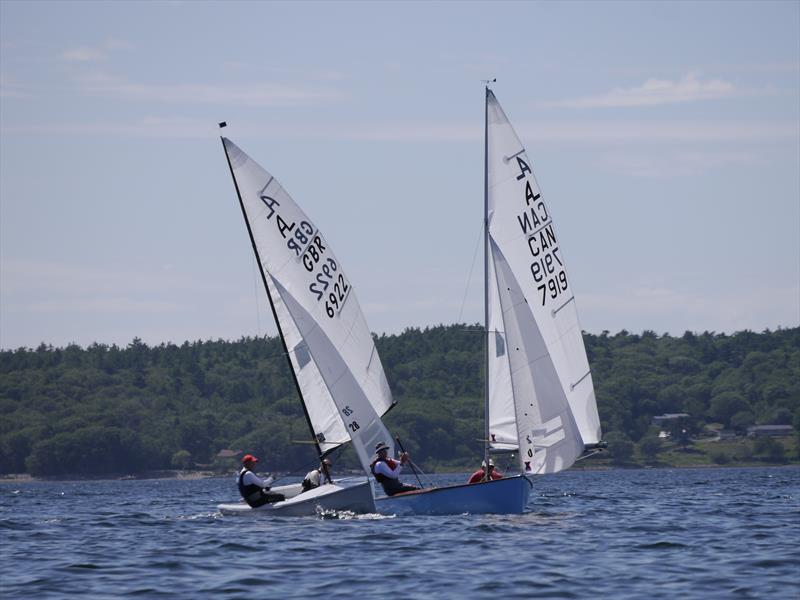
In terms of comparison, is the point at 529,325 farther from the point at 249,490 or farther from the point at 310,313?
the point at 249,490

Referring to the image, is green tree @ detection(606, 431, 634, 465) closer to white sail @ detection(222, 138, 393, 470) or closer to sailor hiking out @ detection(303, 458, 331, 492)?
white sail @ detection(222, 138, 393, 470)

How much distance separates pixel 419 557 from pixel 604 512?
1245cm

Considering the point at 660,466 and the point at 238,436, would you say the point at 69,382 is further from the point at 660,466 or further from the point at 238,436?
the point at 660,466

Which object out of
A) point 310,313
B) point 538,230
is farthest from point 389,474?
point 538,230

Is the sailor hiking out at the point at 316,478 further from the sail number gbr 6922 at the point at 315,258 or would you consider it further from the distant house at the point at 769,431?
the distant house at the point at 769,431

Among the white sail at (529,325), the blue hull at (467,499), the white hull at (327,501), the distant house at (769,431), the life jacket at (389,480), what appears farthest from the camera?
the distant house at (769,431)

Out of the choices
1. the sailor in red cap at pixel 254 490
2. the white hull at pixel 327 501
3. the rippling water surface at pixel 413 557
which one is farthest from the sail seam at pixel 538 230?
the sailor in red cap at pixel 254 490

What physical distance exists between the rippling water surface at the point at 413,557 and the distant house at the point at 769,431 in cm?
12088

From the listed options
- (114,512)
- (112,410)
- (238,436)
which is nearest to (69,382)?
(112,410)

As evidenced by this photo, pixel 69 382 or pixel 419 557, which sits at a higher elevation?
pixel 69 382

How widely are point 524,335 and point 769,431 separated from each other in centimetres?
12528

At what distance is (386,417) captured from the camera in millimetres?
138250

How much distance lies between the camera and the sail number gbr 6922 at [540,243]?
3100 centimetres

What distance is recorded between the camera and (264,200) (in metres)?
31.0
